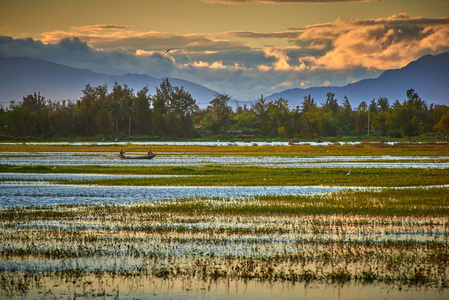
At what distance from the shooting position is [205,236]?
15.7m

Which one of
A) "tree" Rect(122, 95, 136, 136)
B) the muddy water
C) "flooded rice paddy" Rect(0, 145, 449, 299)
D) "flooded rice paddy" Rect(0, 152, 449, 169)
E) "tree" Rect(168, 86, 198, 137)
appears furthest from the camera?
"tree" Rect(168, 86, 198, 137)

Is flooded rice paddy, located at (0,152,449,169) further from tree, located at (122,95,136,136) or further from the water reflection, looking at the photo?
tree, located at (122,95,136,136)

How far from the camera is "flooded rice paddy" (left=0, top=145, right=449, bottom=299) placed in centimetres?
1109

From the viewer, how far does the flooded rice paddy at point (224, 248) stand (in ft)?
36.4

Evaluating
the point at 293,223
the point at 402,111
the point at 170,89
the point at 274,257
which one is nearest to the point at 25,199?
the point at 293,223

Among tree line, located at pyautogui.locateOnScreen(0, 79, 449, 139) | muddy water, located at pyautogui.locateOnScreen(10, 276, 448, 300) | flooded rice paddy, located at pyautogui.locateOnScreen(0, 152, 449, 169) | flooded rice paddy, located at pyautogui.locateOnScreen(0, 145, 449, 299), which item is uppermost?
tree line, located at pyautogui.locateOnScreen(0, 79, 449, 139)

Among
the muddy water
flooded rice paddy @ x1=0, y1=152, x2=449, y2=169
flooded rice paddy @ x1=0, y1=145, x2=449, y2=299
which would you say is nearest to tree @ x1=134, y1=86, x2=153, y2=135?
flooded rice paddy @ x1=0, y1=152, x2=449, y2=169

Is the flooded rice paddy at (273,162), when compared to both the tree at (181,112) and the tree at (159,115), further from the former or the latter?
the tree at (181,112)

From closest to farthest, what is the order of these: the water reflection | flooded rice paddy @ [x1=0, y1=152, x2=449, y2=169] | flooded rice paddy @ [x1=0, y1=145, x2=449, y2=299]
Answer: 1. flooded rice paddy @ [x1=0, y1=145, x2=449, y2=299]
2. the water reflection
3. flooded rice paddy @ [x1=0, y1=152, x2=449, y2=169]

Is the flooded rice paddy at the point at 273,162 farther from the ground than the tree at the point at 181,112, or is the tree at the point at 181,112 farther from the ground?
the tree at the point at 181,112

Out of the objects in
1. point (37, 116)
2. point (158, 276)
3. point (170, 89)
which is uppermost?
point (170, 89)

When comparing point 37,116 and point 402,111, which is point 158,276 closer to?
point 37,116

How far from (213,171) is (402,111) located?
14006 cm

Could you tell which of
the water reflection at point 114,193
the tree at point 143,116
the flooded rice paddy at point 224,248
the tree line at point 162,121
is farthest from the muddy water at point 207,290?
the tree at point 143,116
